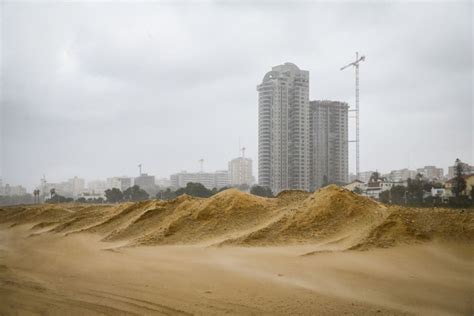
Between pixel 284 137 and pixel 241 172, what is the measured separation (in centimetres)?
2259

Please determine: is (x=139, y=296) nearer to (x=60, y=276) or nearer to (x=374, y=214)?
(x=60, y=276)

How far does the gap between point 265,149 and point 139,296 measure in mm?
30778

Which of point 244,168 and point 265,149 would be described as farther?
point 244,168

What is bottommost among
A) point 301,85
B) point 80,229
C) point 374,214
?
point 80,229

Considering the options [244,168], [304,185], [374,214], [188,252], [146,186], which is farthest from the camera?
[244,168]

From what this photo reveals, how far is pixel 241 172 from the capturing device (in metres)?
56.8

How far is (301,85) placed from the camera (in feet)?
124

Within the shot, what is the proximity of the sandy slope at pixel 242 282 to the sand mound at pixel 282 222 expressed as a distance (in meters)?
0.58

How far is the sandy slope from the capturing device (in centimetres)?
461

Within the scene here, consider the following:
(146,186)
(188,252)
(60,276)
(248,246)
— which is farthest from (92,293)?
(146,186)

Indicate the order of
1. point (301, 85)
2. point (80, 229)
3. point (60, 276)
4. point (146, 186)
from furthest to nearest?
1. point (146, 186)
2. point (301, 85)
3. point (80, 229)
4. point (60, 276)

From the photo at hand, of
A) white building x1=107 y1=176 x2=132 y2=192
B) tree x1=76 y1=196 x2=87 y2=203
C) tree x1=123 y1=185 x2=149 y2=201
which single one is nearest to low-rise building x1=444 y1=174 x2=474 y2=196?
tree x1=123 y1=185 x2=149 y2=201

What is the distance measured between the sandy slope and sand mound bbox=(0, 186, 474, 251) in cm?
58

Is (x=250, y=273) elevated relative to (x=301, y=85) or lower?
lower
